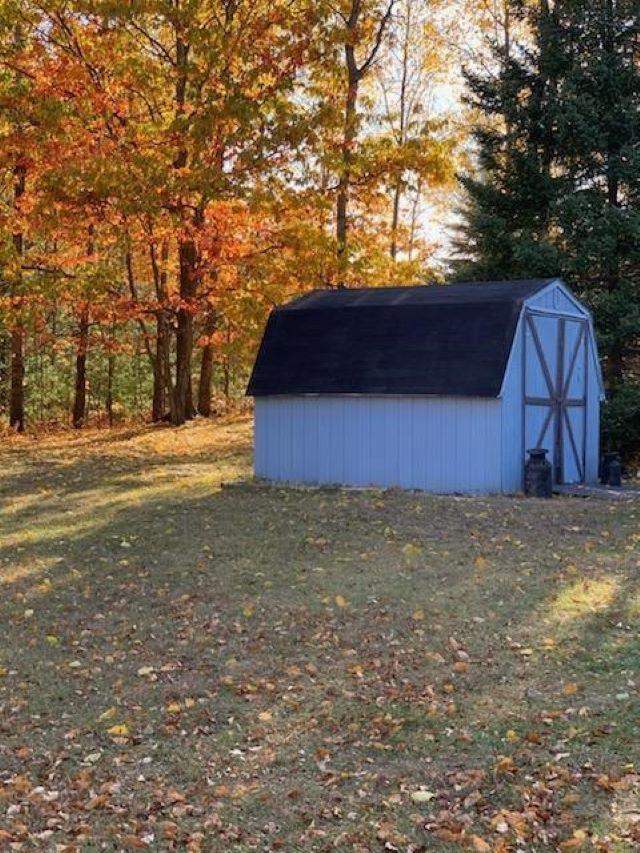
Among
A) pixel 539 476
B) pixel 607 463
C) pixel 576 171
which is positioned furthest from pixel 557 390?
pixel 576 171

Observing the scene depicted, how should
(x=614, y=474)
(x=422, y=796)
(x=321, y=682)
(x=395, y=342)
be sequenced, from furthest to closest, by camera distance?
(x=614, y=474), (x=395, y=342), (x=321, y=682), (x=422, y=796)

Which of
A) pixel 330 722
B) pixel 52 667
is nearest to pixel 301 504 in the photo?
pixel 52 667

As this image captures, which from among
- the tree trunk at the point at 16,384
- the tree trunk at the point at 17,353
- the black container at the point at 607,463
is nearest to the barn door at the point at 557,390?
the black container at the point at 607,463

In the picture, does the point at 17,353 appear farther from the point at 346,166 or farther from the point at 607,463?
the point at 607,463

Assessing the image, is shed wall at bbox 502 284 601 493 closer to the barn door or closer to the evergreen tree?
the barn door

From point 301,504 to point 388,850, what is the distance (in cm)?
976

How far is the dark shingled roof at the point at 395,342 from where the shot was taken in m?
15.8

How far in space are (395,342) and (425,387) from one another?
1318 millimetres

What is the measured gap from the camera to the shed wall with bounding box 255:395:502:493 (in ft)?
51.7

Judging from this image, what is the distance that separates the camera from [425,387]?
15844 mm

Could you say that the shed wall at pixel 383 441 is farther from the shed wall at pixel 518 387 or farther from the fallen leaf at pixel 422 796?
the fallen leaf at pixel 422 796

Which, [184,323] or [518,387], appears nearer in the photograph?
[518,387]

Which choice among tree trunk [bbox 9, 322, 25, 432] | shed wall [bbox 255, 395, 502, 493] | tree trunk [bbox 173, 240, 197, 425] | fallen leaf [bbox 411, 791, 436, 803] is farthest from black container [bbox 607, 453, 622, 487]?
tree trunk [bbox 9, 322, 25, 432]

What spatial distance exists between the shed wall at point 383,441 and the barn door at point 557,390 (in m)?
1.30
